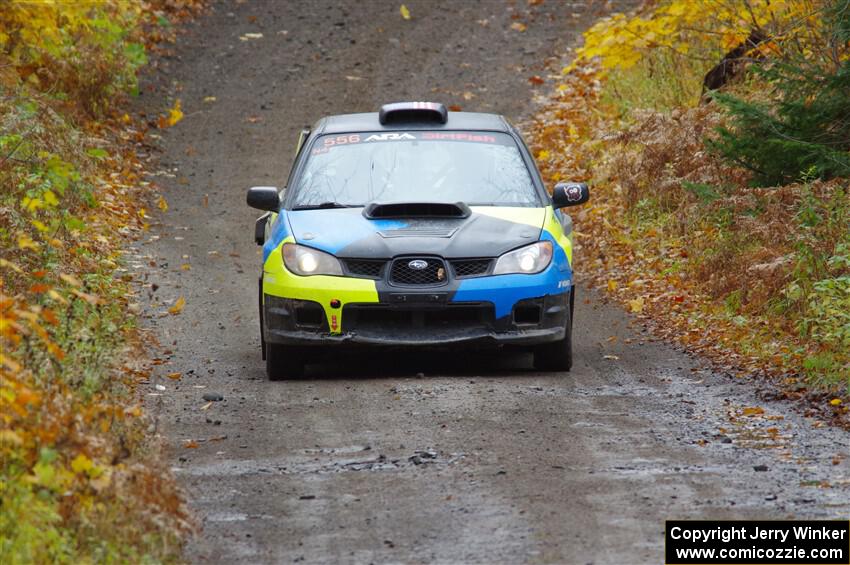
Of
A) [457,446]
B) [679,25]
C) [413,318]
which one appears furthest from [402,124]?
[679,25]

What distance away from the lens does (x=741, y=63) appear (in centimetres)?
1778

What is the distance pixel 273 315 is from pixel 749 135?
4.77m

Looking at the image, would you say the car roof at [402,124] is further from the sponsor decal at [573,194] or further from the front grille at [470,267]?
the front grille at [470,267]

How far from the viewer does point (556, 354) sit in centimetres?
1012

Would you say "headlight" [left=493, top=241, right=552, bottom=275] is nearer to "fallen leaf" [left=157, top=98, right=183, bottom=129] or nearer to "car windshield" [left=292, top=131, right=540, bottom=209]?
"car windshield" [left=292, top=131, right=540, bottom=209]

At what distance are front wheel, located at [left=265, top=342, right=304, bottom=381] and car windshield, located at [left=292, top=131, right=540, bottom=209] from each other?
1.22 metres

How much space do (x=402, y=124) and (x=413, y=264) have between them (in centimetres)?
207

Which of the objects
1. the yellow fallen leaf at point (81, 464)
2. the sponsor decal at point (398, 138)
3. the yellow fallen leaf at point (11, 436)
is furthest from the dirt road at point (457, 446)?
the sponsor decal at point (398, 138)

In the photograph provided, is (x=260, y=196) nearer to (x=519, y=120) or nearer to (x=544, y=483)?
(x=544, y=483)

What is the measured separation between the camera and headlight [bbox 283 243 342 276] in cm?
971

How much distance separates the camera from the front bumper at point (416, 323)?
9.62m

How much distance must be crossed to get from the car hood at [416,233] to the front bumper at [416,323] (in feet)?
1.22

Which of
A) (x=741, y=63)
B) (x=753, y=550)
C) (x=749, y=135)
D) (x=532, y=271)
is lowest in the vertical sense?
(x=753, y=550)

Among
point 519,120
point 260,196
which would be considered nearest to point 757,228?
point 260,196
